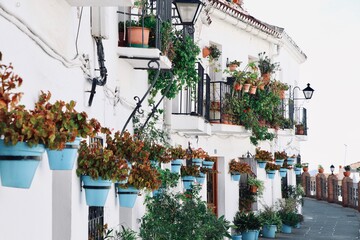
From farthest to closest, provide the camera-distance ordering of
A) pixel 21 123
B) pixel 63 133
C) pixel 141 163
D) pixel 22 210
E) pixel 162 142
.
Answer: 1. pixel 162 142
2. pixel 141 163
3. pixel 22 210
4. pixel 63 133
5. pixel 21 123

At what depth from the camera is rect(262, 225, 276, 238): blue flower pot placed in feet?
76.9

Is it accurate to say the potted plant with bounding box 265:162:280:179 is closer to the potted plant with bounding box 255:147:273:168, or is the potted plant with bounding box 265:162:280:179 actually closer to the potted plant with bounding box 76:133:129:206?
the potted plant with bounding box 255:147:273:168

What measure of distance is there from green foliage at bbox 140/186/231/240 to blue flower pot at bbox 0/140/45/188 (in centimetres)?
727

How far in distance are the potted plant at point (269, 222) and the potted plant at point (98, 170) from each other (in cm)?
1570

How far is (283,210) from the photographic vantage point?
26281 millimetres

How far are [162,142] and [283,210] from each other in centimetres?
1301

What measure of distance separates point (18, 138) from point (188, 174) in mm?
11688

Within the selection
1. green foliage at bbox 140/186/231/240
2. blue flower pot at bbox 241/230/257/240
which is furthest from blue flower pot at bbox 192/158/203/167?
blue flower pot at bbox 241/230/257/240

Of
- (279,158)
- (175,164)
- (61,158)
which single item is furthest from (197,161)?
(61,158)

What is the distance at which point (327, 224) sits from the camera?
2838 centimetres

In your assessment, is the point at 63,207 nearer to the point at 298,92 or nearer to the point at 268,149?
the point at 268,149

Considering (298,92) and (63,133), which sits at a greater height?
(298,92)

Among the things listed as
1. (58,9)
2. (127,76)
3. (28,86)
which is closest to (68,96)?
(58,9)

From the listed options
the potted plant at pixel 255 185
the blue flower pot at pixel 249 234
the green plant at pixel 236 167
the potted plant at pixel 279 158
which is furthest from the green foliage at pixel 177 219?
the potted plant at pixel 279 158
